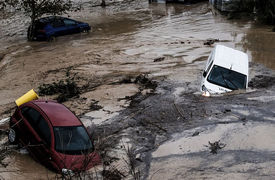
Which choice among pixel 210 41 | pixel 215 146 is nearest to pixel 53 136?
pixel 215 146

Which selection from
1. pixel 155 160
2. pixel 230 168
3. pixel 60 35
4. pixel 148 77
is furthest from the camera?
pixel 60 35

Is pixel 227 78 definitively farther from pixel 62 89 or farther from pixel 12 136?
pixel 12 136

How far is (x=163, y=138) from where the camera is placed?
10.5 metres

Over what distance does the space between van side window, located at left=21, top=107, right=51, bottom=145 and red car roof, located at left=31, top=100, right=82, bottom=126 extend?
0.18 metres

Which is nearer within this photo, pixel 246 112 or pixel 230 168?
pixel 230 168

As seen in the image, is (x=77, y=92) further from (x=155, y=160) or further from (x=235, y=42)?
(x=235, y=42)

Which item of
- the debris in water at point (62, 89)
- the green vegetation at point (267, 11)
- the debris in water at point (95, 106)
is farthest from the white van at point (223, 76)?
the green vegetation at point (267, 11)

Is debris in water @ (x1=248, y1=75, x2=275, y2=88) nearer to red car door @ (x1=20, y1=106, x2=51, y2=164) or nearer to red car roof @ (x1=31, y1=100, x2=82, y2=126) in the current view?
red car roof @ (x1=31, y1=100, x2=82, y2=126)

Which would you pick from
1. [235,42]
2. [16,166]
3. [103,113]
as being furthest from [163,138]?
[235,42]

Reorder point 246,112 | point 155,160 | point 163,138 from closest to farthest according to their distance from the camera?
point 155,160, point 163,138, point 246,112

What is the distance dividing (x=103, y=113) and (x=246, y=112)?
4339 mm

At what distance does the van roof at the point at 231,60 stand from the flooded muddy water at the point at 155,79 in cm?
94

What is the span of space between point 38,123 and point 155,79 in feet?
23.3

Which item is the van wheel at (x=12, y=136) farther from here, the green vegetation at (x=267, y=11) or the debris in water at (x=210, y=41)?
the green vegetation at (x=267, y=11)
